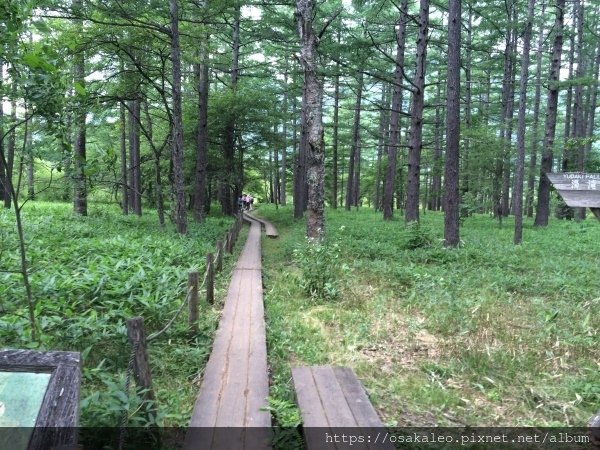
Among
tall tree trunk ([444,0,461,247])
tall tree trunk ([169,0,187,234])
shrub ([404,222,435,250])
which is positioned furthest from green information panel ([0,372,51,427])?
tall tree trunk ([169,0,187,234])

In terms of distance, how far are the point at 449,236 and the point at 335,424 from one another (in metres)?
9.47

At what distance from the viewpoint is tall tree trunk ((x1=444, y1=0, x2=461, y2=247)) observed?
11.4 metres

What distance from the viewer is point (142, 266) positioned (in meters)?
7.94

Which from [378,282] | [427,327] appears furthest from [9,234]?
[427,327]

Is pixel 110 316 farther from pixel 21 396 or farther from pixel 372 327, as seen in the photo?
pixel 21 396

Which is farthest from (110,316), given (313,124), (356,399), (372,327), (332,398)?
(313,124)

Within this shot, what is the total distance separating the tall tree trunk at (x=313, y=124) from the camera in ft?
35.9

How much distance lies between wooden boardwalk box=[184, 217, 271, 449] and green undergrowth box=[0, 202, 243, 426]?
0.23m

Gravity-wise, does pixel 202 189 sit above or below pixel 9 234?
→ above

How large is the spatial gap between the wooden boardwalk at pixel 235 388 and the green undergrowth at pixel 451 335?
0.20 meters

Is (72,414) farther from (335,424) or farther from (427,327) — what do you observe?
(427,327)

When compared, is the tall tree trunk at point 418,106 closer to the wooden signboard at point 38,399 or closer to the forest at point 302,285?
the forest at point 302,285

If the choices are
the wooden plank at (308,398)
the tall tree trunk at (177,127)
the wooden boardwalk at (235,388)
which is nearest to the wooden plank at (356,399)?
the wooden plank at (308,398)

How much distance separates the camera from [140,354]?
3.51 m
